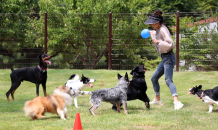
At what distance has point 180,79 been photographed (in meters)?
10.8

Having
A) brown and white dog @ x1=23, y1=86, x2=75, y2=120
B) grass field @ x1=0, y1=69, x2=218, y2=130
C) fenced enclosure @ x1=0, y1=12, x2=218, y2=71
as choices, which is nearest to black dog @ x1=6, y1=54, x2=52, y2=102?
grass field @ x1=0, y1=69, x2=218, y2=130

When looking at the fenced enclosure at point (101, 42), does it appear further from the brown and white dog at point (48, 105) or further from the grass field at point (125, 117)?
the brown and white dog at point (48, 105)

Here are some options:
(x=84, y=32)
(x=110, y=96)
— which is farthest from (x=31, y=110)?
(x=84, y=32)

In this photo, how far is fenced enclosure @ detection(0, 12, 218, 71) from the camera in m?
12.9

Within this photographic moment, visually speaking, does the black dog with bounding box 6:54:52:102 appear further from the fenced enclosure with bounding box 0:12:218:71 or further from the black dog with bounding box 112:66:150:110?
the fenced enclosure with bounding box 0:12:218:71

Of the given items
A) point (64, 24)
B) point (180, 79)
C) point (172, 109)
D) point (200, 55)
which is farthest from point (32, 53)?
point (172, 109)

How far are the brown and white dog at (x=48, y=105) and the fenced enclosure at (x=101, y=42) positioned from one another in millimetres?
7179

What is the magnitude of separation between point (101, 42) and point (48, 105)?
8.84 m

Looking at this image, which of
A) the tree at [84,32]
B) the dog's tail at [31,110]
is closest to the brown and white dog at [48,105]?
the dog's tail at [31,110]

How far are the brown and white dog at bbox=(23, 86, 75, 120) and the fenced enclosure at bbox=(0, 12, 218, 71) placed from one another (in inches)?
283

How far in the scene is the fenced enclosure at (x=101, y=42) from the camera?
12.9 meters

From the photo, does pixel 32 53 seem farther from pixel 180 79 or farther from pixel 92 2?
pixel 180 79

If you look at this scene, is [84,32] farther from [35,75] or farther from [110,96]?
[110,96]

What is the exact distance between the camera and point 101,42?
13.9m
